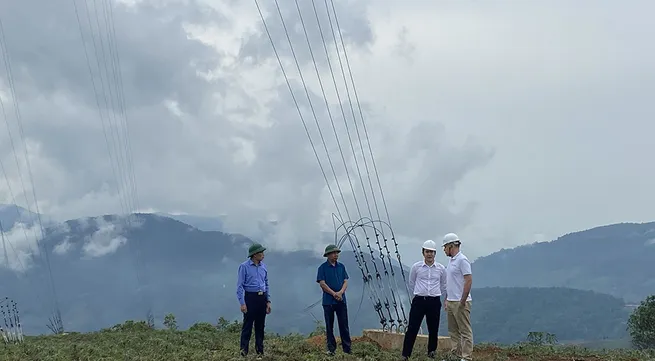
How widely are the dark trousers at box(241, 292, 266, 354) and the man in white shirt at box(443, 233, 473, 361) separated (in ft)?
10.2

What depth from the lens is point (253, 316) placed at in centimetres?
1284

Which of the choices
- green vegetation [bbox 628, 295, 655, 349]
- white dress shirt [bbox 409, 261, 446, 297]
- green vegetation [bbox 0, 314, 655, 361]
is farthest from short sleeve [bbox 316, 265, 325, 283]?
green vegetation [bbox 628, 295, 655, 349]

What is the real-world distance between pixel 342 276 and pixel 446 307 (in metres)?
1.82

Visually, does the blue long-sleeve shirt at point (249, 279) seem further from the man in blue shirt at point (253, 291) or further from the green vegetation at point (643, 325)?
the green vegetation at point (643, 325)

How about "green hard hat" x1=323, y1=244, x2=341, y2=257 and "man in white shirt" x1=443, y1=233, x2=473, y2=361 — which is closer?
"man in white shirt" x1=443, y1=233, x2=473, y2=361

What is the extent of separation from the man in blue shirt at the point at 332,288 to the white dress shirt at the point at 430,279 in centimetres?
127

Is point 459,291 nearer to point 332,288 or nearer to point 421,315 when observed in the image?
point 421,315

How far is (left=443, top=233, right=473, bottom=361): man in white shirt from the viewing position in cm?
1210

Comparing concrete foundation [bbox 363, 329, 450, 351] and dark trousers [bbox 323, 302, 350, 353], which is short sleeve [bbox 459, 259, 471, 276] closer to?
dark trousers [bbox 323, 302, 350, 353]

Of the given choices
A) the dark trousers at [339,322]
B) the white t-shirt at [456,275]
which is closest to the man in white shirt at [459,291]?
the white t-shirt at [456,275]

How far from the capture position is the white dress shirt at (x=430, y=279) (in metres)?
12.4

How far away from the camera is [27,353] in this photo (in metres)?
14.3

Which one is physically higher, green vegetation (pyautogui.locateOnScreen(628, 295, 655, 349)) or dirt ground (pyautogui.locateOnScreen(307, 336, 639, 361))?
dirt ground (pyautogui.locateOnScreen(307, 336, 639, 361))

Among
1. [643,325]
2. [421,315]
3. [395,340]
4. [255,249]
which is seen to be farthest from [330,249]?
[643,325]
